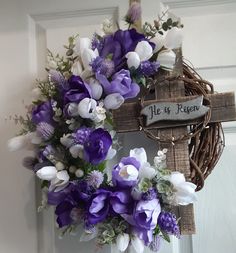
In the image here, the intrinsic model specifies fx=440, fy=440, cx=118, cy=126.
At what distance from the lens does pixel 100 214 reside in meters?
0.85

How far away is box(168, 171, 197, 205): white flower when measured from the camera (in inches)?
33.2

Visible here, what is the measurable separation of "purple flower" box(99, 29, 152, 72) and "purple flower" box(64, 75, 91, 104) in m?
0.09

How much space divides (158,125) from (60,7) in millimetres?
437

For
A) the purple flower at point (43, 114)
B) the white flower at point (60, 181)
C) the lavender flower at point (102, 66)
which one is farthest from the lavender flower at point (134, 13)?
the white flower at point (60, 181)

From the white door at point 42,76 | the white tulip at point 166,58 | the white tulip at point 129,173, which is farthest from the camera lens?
the white door at point 42,76

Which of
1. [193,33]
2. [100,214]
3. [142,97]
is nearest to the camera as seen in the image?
[100,214]

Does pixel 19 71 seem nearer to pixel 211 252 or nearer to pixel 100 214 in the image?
pixel 100 214

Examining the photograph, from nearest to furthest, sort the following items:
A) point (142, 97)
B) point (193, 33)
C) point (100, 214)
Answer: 1. point (100, 214)
2. point (142, 97)
3. point (193, 33)

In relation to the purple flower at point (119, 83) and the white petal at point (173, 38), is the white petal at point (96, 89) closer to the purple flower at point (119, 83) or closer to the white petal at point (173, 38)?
the purple flower at point (119, 83)

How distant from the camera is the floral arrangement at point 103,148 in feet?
2.78

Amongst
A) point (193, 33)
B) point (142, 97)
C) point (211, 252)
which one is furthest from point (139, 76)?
point (211, 252)

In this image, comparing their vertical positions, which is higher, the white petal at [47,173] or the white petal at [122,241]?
the white petal at [47,173]

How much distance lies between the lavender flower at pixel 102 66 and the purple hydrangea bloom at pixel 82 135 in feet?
0.42

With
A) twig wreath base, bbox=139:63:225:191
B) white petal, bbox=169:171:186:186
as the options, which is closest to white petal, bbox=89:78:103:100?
twig wreath base, bbox=139:63:225:191
